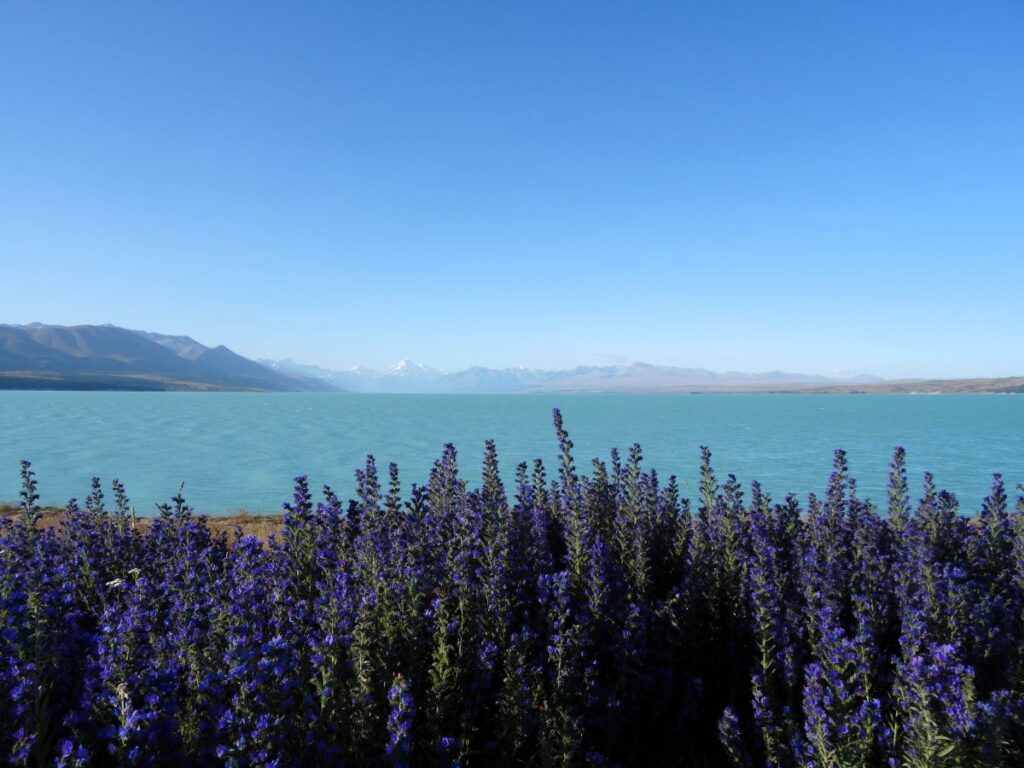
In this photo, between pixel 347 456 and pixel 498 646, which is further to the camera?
pixel 347 456

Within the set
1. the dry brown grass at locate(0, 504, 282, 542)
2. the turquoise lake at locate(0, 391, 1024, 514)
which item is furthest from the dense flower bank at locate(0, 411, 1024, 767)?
the turquoise lake at locate(0, 391, 1024, 514)

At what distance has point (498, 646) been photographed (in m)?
4.68

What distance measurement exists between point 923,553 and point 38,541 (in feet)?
32.0

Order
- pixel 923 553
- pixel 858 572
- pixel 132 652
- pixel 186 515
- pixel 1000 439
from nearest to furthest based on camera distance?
pixel 132 652, pixel 923 553, pixel 858 572, pixel 186 515, pixel 1000 439

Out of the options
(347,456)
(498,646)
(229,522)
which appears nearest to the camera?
(498,646)

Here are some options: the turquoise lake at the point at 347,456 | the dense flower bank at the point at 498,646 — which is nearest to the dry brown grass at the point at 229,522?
the turquoise lake at the point at 347,456

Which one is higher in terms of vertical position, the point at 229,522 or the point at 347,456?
the point at 229,522

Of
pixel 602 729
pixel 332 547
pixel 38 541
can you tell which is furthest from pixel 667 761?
pixel 38 541

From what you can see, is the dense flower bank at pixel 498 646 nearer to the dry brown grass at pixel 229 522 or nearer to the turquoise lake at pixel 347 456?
the dry brown grass at pixel 229 522

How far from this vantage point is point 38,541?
261 inches

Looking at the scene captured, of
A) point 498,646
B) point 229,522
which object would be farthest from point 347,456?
point 498,646

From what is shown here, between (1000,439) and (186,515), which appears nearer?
(186,515)

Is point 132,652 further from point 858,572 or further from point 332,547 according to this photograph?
point 858,572

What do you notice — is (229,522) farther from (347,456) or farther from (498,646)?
(347,456)
